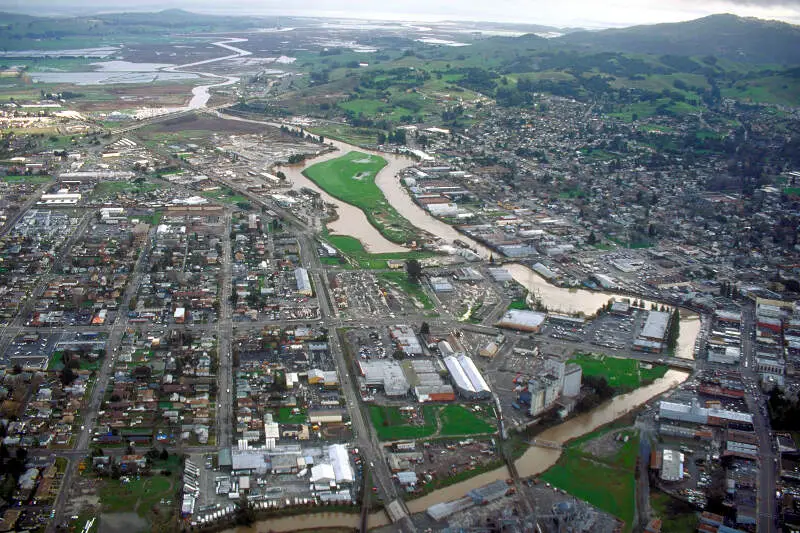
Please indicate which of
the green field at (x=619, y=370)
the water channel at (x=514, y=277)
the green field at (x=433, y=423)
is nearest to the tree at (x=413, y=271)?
the water channel at (x=514, y=277)

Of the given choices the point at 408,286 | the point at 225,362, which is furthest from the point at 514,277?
the point at 225,362

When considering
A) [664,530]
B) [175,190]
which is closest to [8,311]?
[175,190]

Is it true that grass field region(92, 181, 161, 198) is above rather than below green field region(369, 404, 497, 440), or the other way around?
above

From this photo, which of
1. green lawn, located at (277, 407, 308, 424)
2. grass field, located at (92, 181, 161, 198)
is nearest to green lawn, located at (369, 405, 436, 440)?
green lawn, located at (277, 407, 308, 424)

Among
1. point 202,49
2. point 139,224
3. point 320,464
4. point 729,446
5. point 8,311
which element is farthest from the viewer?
point 202,49

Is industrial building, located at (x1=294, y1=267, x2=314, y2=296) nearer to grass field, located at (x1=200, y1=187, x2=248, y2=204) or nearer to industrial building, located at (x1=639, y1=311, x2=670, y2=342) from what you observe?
grass field, located at (x1=200, y1=187, x2=248, y2=204)

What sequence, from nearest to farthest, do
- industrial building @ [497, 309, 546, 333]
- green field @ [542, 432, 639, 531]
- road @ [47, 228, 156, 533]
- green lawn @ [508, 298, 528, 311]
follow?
1. road @ [47, 228, 156, 533]
2. green field @ [542, 432, 639, 531]
3. industrial building @ [497, 309, 546, 333]
4. green lawn @ [508, 298, 528, 311]

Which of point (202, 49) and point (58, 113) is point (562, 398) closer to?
point (58, 113)
